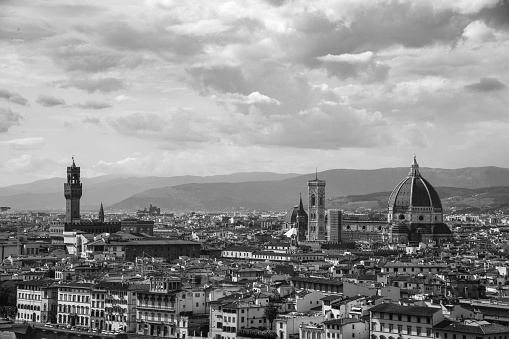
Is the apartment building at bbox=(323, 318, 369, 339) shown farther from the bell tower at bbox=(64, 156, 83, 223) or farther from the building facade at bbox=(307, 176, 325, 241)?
the building facade at bbox=(307, 176, 325, 241)

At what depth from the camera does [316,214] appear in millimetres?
186125

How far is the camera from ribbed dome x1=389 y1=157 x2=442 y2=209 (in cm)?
19250

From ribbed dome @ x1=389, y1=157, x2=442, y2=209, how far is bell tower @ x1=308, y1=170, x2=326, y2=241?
16.9m

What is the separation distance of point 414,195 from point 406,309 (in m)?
136

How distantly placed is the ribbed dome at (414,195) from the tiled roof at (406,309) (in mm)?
132646

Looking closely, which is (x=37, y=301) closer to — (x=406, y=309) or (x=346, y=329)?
Answer: (x=346, y=329)

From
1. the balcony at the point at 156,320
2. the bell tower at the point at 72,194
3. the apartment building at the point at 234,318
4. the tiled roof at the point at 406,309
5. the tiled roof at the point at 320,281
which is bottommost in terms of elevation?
the balcony at the point at 156,320

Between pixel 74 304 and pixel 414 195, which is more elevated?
pixel 414 195

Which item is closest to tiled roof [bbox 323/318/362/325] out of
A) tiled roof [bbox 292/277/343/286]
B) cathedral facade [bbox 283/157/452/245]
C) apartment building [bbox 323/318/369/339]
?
apartment building [bbox 323/318/369/339]

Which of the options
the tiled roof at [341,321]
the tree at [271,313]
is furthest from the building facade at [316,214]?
the tiled roof at [341,321]

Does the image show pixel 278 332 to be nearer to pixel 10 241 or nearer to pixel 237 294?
pixel 237 294

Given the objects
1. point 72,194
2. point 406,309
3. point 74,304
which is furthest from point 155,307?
point 72,194

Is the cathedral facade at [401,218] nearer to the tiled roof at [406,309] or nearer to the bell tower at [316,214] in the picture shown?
the bell tower at [316,214]

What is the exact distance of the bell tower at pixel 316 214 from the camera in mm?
185500
